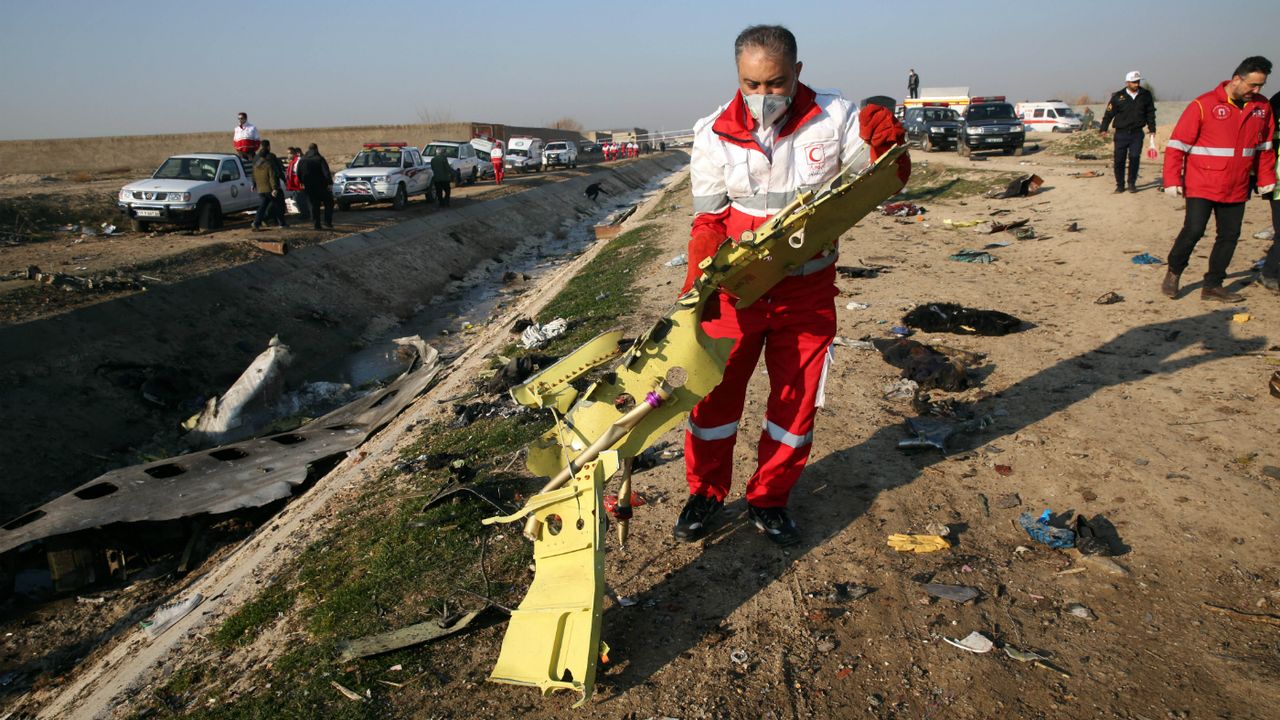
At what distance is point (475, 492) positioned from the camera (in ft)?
13.4

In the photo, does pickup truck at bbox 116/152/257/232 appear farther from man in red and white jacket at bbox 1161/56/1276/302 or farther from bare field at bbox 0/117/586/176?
bare field at bbox 0/117/586/176

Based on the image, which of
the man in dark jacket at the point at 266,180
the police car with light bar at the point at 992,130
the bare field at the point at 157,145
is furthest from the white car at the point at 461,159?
the police car with light bar at the point at 992,130

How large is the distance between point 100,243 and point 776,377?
15185 millimetres

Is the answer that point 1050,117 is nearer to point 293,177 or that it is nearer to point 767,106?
point 293,177

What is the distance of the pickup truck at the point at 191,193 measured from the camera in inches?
574

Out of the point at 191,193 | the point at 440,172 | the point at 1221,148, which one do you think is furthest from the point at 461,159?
the point at 1221,148

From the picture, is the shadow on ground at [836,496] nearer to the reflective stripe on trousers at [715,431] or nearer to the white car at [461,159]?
the reflective stripe on trousers at [715,431]

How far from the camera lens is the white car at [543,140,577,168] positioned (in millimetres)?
38375

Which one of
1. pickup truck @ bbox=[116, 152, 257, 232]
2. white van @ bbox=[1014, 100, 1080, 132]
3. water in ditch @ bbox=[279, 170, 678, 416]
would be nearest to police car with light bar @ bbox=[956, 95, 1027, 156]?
water in ditch @ bbox=[279, 170, 678, 416]

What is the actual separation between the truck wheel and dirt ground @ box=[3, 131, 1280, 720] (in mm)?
11733

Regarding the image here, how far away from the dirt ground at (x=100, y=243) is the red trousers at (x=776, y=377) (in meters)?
9.58

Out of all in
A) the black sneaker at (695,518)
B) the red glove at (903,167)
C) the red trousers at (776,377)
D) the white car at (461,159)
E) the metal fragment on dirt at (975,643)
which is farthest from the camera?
the white car at (461,159)

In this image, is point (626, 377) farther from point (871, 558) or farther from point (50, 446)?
→ point (50, 446)

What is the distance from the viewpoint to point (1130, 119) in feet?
42.2
